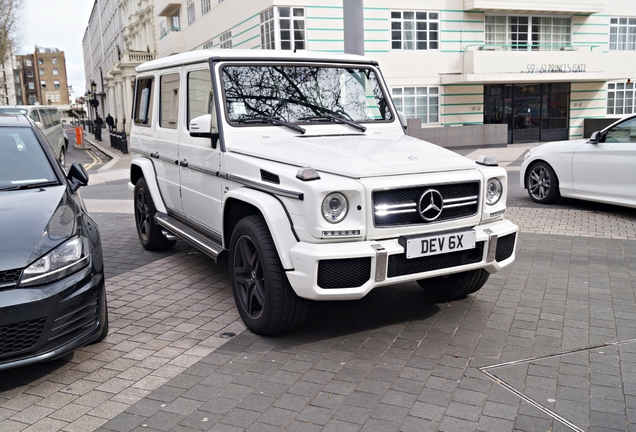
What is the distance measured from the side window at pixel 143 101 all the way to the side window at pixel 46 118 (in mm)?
12472

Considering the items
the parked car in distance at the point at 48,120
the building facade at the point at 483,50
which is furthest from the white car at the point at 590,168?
the building facade at the point at 483,50

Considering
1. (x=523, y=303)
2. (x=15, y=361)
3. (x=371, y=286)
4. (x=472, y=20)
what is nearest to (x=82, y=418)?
(x=15, y=361)

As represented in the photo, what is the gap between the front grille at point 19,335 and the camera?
3.63 metres

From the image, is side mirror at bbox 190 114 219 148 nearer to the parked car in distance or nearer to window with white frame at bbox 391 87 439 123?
the parked car in distance

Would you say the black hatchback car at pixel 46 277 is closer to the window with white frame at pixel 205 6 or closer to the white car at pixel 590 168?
the white car at pixel 590 168

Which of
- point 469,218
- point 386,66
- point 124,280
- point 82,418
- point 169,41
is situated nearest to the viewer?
point 82,418

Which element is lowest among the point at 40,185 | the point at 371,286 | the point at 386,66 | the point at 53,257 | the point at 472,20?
the point at 371,286

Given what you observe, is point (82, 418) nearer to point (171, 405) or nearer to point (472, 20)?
point (171, 405)

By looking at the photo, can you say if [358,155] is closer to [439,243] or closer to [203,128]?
[439,243]

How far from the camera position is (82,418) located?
3.48 metres

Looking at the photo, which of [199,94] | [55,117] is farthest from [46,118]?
[199,94]

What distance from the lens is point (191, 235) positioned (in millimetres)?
5816

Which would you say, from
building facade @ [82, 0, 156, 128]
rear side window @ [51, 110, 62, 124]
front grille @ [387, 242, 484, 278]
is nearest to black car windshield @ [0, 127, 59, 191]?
front grille @ [387, 242, 484, 278]

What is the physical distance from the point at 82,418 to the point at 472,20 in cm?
2634
